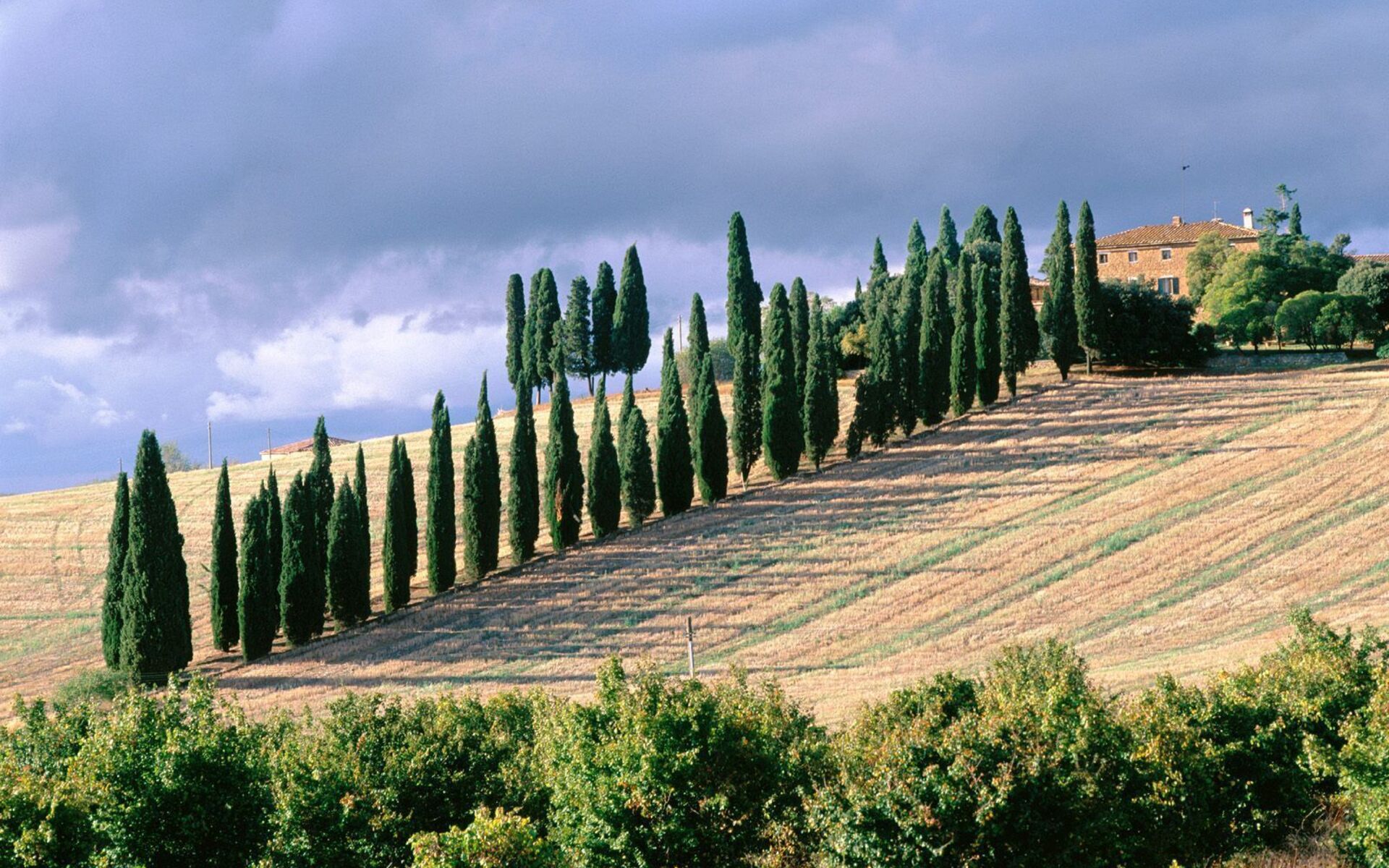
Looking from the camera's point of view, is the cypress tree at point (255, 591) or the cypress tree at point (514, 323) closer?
the cypress tree at point (255, 591)

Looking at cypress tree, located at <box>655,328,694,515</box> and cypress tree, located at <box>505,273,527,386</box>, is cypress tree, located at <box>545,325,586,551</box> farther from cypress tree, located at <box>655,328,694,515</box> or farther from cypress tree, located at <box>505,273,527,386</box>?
cypress tree, located at <box>505,273,527,386</box>

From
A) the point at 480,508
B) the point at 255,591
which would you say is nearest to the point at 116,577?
the point at 255,591

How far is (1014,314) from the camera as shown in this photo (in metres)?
72.5

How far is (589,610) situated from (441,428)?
43.9ft

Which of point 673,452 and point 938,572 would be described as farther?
point 673,452

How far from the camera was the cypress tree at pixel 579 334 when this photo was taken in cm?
8650

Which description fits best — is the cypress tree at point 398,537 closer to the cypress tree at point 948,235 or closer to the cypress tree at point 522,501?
the cypress tree at point 522,501

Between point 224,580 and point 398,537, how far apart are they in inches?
292

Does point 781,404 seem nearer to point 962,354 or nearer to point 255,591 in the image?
point 962,354

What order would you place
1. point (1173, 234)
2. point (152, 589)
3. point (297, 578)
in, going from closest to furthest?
point (152, 589), point (297, 578), point (1173, 234)

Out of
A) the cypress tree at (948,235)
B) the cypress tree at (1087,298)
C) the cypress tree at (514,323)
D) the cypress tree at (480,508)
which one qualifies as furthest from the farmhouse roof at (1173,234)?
the cypress tree at (480,508)

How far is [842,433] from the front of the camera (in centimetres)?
7000

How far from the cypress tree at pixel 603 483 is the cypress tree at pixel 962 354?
2196cm

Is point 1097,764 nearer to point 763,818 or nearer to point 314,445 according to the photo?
point 763,818
